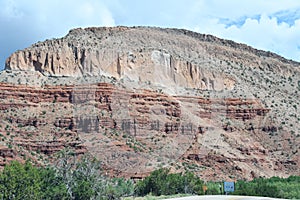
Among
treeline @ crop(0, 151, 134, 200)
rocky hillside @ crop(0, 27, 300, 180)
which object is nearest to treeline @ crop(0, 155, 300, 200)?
treeline @ crop(0, 151, 134, 200)

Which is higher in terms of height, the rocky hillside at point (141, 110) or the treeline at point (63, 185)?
the rocky hillside at point (141, 110)

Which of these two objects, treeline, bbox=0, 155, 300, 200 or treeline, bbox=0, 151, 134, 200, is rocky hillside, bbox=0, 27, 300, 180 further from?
treeline, bbox=0, 151, 134, 200

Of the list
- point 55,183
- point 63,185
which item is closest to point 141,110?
point 55,183

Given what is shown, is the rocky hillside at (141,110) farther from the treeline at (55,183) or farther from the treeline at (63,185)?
the treeline at (55,183)

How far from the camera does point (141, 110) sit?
8388cm

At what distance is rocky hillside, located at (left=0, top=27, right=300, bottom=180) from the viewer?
252 ft

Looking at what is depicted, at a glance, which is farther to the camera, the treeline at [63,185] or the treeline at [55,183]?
the treeline at [63,185]

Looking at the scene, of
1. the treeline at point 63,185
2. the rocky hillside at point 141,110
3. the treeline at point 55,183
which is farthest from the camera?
the rocky hillside at point 141,110

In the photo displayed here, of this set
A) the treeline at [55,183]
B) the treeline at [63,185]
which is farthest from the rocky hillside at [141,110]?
the treeline at [55,183]

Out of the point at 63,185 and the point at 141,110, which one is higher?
the point at 141,110

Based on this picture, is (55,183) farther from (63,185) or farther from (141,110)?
(141,110)

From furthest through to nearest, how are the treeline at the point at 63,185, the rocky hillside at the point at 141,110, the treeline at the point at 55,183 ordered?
the rocky hillside at the point at 141,110, the treeline at the point at 63,185, the treeline at the point at 55,183

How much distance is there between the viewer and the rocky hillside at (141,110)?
7681 centimetres

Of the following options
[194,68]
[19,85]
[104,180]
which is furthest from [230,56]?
[104,180]
